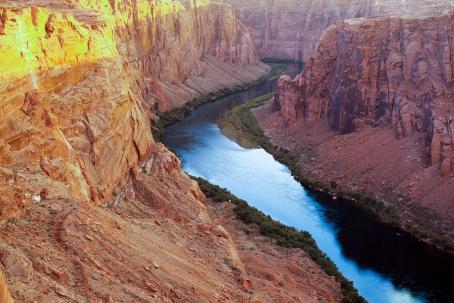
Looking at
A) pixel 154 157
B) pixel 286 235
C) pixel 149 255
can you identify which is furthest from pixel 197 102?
pixel 149 255

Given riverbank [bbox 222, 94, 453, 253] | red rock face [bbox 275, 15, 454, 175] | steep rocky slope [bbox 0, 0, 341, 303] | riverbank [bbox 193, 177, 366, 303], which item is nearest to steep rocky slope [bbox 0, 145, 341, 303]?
steep rocky slope [bbox 0, 0, 341, 303]

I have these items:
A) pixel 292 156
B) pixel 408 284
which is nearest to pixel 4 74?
pixel 408 284

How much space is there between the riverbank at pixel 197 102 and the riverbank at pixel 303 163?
5317 mm

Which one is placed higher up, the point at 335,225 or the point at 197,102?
the point at 335,225

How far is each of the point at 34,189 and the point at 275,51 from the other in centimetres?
9617

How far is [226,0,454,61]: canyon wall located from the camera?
346ft

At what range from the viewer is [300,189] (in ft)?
137

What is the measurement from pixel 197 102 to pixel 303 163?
27169mm

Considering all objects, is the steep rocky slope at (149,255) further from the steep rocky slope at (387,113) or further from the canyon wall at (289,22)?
the canyon wall at (289,22)

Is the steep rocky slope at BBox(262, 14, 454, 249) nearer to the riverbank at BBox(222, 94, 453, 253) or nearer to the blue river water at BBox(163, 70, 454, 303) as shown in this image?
the riverbank at BBox(222, 94, 453, 253)

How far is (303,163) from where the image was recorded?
154 feet

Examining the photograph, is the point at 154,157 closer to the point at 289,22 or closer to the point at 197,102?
the point at 197,102

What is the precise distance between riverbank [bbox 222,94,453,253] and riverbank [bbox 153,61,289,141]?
5317 millimetres

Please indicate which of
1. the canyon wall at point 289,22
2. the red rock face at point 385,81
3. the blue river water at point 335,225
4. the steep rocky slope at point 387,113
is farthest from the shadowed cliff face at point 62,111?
the canyon wall at point 289,22
